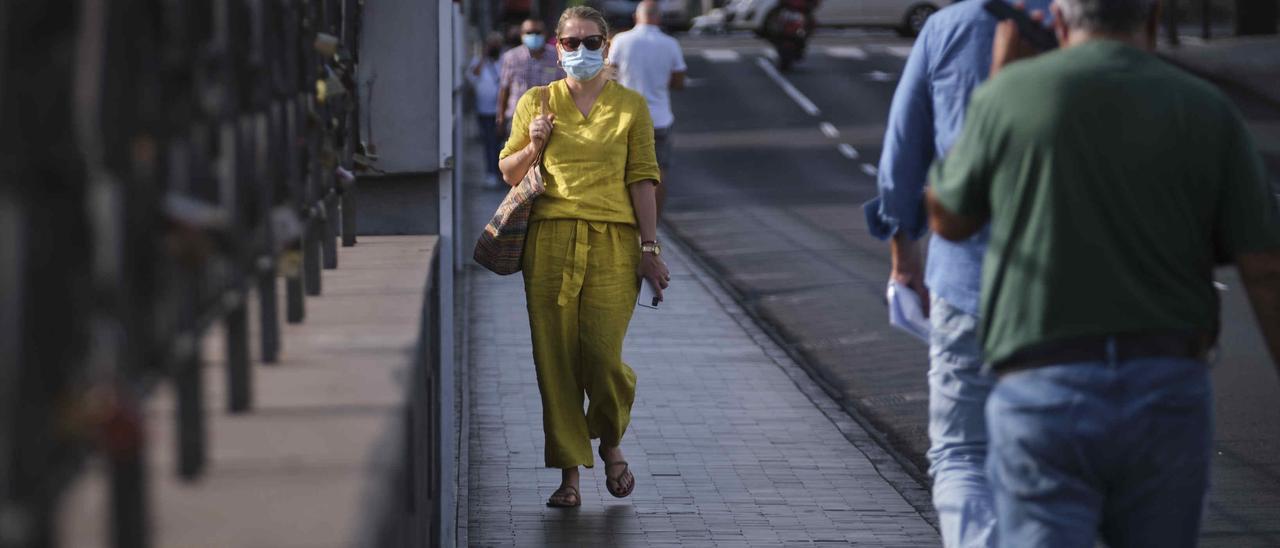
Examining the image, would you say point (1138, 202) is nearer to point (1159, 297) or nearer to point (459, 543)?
point (1159, 297)

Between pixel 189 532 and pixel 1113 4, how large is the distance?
7.61 ft

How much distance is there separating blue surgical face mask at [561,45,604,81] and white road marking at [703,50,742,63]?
110ft

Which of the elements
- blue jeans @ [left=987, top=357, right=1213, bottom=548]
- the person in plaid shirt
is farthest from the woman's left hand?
the person in plaid shirt

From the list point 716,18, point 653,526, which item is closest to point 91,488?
point 653,526

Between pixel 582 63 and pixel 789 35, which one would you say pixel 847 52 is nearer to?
pixel 789 35

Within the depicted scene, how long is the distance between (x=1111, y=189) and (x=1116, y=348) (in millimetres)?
280

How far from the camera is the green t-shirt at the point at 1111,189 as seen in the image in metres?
3.47

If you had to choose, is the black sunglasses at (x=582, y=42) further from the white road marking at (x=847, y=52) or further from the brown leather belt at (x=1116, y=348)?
the white road marking at (x=847, y=52)

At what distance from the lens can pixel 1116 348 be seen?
349 cm

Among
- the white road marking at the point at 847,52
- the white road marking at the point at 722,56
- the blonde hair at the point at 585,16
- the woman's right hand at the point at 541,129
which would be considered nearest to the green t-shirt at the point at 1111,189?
the woman's right hand at the point at 541,129

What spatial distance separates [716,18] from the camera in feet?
163

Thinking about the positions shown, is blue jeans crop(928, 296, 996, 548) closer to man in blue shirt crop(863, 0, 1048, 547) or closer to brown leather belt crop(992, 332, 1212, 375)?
man in blue shirt crop(863, 0, 1048, 547)

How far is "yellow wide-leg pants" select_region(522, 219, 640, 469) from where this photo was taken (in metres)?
7.04

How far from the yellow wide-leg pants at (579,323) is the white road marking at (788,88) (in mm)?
23197
